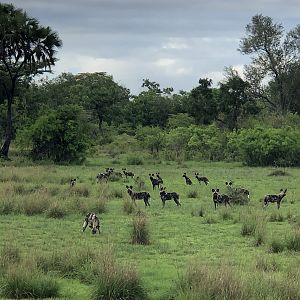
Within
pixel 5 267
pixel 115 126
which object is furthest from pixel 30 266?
pixel 115 126

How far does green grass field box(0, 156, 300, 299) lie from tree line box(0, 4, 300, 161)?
18.8 meters

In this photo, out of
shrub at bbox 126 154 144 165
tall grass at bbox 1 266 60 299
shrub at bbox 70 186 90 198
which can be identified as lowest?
tall grass at bbox 1 266 60 299

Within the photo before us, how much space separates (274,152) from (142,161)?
36.9 feet

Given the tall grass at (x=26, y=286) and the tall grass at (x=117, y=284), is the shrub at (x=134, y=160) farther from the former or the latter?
the tall grass at (x=117, y=284)

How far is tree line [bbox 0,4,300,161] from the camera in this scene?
155ft

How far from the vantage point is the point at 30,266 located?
416 inches

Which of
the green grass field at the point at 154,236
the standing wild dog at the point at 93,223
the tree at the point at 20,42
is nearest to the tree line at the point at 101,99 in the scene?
the tree at the point at 20,42

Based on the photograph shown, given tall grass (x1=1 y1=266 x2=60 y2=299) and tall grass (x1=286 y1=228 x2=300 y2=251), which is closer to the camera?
tall grass (x1=1 y1=266 x2=60 y2=299)

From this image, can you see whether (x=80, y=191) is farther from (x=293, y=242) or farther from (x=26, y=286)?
(x=26, y=286)

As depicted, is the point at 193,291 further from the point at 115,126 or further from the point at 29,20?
the point at 115,126

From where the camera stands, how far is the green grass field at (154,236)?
11.0 metres

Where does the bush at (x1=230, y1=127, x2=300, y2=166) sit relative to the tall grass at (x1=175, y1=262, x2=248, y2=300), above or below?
above

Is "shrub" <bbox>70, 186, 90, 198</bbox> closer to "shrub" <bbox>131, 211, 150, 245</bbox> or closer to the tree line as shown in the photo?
"shrub" <bbox>131, 211, 150, 245</bbox>

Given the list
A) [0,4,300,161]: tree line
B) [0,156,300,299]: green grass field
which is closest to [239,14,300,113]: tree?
[0,4,300,161]: tree line
